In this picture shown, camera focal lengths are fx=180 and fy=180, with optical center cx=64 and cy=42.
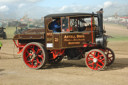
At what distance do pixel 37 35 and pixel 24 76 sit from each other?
210 cm

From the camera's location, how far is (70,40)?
7.27 metres

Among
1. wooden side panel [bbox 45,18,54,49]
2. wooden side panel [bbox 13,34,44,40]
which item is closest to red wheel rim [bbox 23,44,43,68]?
wooden side panel [bbox 13,34,44,40]

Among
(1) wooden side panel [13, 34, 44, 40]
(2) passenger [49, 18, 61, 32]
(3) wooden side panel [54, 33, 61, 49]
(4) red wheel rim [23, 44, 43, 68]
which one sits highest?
(2) passenger [49, 18, 61, 32]

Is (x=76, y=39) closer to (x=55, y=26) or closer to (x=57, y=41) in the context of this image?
(x=57, y=41)

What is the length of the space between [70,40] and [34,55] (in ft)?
5.97

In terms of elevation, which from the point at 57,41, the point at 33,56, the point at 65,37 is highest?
the point at 65,37

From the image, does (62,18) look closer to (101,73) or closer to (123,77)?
(101,73)

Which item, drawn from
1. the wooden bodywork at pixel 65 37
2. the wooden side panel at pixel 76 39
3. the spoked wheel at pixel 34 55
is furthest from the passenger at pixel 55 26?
the spoked wheel at pixel 34 55

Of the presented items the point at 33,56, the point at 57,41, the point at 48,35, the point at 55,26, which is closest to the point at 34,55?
the point at 33,56

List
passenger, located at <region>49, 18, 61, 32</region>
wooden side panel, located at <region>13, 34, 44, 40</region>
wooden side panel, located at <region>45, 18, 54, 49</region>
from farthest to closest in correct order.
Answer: wooden side panel, located at <region>13, 34, 44, 40</region>, passenger, located at <region>49, 18, 61, 32</region>, wooden side panel, located at <region>45, 18, 54, 49</region>

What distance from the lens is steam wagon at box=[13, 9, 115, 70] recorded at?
7176 millimetres

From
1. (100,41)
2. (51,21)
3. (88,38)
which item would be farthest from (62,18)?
(100,41)

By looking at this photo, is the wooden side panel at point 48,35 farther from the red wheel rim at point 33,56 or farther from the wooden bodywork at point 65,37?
the red wheel rim at point 33,56

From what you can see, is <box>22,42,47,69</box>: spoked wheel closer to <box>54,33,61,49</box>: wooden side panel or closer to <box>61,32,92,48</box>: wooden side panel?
<box>54,33,61,49</box>: wooden side panel
